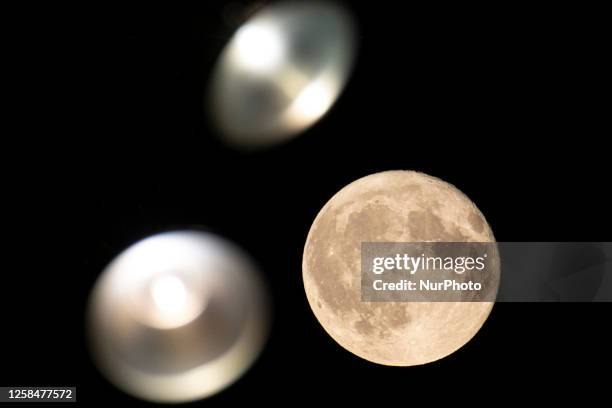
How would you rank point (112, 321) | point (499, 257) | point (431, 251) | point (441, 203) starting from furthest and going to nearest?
point (112, 321)
point (499, 257)
point (441, 203)
point (431, 251)

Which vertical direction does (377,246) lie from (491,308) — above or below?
above

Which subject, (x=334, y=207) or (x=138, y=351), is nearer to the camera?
(x=334, y=207)

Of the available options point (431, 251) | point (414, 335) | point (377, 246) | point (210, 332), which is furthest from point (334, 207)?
point (210, 332)

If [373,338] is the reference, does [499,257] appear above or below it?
above

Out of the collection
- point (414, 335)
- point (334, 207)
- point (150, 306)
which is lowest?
point (414, 335)

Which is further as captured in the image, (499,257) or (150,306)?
(150,306)

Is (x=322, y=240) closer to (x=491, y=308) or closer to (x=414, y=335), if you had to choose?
(x=414, y=335)

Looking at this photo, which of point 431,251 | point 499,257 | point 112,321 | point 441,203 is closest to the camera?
point 431,251

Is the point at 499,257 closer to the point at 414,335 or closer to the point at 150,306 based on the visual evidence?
the point at 414,335

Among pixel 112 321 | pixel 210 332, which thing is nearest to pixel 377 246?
pixel 210 332
